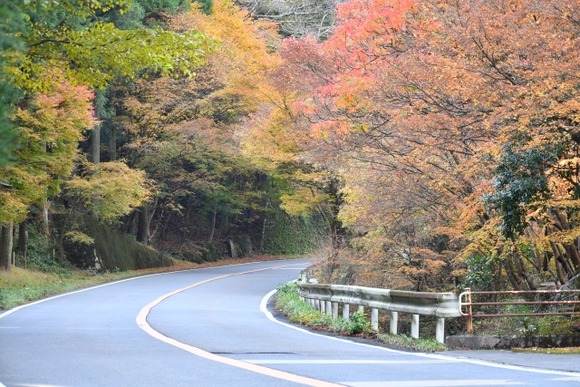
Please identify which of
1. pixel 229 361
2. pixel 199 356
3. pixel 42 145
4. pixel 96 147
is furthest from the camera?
pixel 96 147

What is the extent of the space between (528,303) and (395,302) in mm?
2325

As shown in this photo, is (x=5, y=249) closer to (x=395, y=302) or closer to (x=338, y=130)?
(x=338, y=130)

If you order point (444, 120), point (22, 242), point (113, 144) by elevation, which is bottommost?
point (22, 242)

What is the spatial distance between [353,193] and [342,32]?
199 inches

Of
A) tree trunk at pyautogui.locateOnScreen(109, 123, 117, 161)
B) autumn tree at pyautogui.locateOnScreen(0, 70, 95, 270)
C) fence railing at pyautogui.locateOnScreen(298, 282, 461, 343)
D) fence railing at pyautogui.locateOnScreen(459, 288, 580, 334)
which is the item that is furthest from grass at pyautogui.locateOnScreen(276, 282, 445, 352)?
tree trunk at pyautogui.locateOnScreen(109, 123, 117, 161)

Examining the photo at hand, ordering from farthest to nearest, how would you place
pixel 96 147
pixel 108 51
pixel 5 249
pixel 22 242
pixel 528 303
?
pixel 96 147 < pixel 22 242 < pixel 5 249 < pixel 528 303 < pixel 108 51

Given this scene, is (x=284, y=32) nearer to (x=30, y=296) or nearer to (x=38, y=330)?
(x=30, y=296)

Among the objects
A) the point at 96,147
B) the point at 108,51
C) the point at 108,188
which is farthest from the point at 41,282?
the point at 108,51

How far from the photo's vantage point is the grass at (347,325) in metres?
12.5

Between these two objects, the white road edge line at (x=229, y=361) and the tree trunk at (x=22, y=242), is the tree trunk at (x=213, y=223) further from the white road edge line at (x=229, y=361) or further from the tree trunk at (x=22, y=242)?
the white road edge line at (x=229, y=361)

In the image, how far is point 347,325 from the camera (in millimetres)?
14875

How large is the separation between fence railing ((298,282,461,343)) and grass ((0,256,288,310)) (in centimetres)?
832

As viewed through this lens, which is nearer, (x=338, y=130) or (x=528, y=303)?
(x=528, y=303)

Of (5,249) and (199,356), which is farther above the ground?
(5,249)
